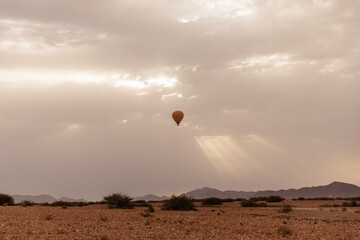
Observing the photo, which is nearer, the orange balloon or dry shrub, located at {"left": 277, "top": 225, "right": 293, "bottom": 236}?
dry shrub, located at {"left": 277, "top": 225, "right": 293, "bottom": 236}

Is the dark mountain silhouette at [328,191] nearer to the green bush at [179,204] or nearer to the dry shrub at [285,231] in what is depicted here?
the green bush at [179,204]

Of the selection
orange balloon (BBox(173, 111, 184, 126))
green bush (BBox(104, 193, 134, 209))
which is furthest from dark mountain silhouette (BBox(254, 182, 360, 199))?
green bush (BBox(104, 193, 134, 209))

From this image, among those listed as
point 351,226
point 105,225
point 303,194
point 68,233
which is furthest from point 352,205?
point 303,194

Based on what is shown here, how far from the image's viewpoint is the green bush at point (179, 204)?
124ft

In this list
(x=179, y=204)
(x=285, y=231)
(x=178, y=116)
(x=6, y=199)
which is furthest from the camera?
(x=178, y=116)

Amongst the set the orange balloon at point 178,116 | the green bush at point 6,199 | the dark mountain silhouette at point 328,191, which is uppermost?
the orange balloon at point 178,116

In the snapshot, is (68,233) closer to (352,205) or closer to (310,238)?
(310,238)

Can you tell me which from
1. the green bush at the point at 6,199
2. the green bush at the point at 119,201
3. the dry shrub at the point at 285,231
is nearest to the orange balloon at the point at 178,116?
the green bush at the point at 119,201

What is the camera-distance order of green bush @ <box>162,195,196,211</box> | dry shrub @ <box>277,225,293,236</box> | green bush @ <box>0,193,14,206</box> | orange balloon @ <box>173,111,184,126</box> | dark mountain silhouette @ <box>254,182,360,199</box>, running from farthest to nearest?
dark mountain silhouette @ <box>254,182,360,199</box>
orange balloon @ <box>173,111,184,126</box>
green bush @ <box>0,193,14,206</box>
green bush @ <box>162,195,196,211</box>
dry shrub @ <box>277,225,293,236</box>

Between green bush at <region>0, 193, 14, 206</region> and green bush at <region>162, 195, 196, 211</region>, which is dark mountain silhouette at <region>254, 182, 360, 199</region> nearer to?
green bush at <region>162, 195, 196, 211</region>

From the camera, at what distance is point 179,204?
38.1 meters

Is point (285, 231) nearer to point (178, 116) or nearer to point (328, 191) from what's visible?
point (178, 116)

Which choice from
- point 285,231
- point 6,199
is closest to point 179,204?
point 285,231

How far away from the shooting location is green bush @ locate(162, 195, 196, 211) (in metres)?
37.9
